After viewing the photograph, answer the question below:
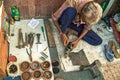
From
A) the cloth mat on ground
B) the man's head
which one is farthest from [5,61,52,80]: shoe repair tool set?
the man's head

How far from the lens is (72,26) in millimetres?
2613

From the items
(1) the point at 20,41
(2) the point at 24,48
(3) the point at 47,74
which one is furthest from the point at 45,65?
(1) the point at 20,41

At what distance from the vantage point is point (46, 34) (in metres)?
2.68

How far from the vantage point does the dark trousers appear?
7.66 feet

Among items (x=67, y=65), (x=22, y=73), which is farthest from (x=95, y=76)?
(x=22, y=73)

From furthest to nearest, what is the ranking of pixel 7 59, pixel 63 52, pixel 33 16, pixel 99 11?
1. pixel 33 16
2. pixel 63 52
3. pixel 7 59
4. pixel 99 11

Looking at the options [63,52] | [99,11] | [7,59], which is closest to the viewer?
[99,11]

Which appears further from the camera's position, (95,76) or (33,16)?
(33,16)

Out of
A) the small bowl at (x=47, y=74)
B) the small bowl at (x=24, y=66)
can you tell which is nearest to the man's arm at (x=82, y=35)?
the small bowl at (x=47, y=74)

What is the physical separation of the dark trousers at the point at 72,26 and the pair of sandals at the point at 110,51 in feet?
0.44

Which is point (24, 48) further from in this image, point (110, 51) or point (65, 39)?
point (110, 51)

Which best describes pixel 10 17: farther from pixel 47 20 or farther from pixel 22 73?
pixel 22 73

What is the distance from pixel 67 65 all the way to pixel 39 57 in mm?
372

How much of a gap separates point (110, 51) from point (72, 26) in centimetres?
63
